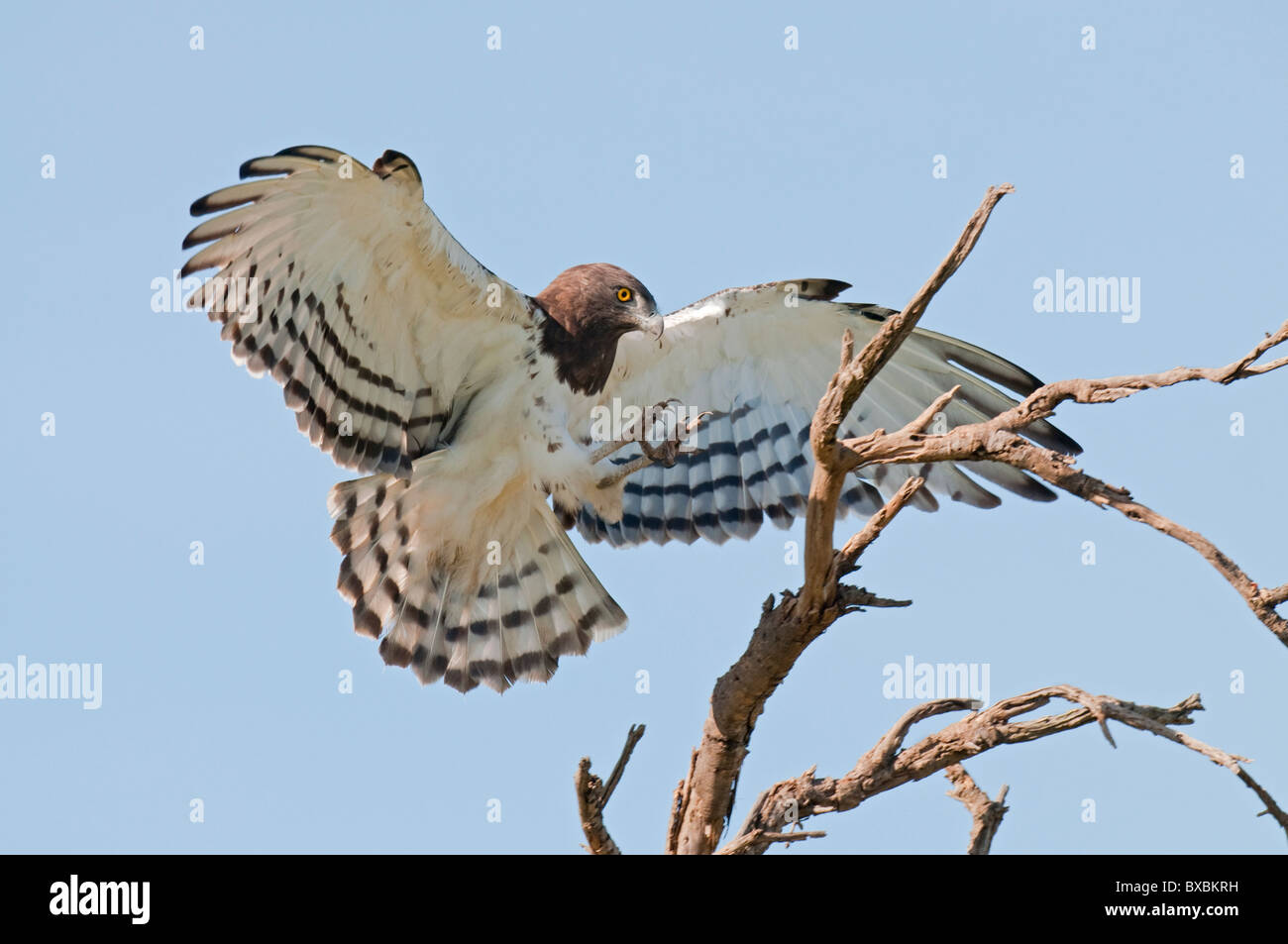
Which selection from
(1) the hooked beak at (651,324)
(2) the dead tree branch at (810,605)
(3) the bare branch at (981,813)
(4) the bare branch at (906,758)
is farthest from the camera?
(1) the hooked beak at (651,324)

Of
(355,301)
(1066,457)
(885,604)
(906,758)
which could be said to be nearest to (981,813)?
(906,758)

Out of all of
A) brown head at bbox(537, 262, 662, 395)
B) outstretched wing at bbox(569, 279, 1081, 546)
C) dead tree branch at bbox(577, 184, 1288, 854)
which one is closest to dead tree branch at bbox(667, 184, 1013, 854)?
dead tree branch at bbox(577, 184, 1288, 854)

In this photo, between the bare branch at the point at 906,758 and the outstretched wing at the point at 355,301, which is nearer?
the bare branch at the point at 906,758

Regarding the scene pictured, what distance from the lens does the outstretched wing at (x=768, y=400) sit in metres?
7.47

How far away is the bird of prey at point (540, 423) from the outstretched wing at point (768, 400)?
0.04 ft

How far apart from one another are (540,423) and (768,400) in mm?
1426

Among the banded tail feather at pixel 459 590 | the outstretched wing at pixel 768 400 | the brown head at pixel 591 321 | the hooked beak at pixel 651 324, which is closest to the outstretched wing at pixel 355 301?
the brown head at pixel 591 321

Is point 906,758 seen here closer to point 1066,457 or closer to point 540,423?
point 1066,457

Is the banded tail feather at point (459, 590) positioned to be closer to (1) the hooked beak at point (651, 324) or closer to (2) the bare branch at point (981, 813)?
(1) the hooked beak at point (651, 324)

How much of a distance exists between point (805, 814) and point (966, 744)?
74cm

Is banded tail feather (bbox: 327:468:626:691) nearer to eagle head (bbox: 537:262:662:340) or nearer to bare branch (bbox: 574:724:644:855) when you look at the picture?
eagle head (bbox: 537:262:662:340)

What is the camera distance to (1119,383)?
4.57 m
